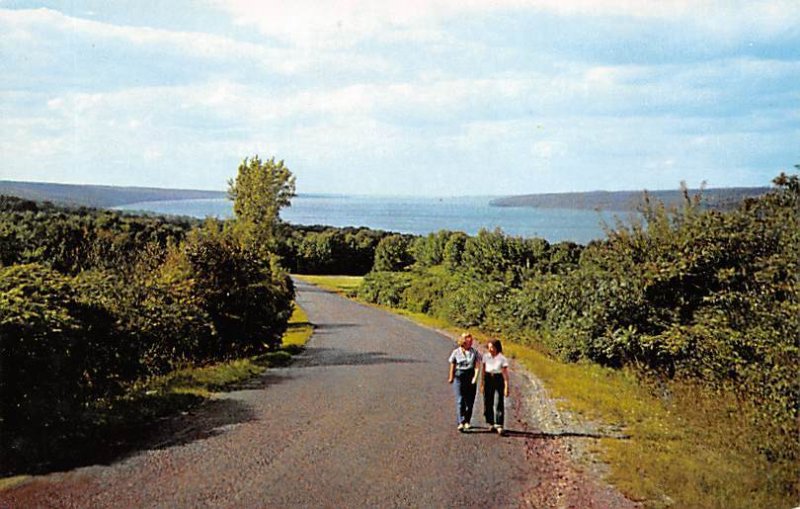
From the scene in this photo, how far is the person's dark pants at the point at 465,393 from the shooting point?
890 cm

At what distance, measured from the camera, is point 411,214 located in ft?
50.7

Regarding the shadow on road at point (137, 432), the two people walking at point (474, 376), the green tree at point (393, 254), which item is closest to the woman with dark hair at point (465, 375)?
the two people walking at point (474, 376)

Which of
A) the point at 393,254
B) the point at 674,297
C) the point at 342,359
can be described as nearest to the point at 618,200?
the point at 674,297

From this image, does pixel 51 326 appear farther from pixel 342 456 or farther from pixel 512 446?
pixel 512 446

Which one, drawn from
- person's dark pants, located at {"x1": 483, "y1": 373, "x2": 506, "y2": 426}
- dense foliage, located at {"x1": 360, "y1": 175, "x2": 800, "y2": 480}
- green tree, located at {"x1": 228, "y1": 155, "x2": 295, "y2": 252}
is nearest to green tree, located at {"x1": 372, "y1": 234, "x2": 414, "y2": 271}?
dense foliage, located at {"x1": 360, "y1": 175, "x2": 800, "y2": 480}

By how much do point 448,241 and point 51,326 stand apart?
1957 cm

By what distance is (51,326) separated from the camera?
7.46 metres

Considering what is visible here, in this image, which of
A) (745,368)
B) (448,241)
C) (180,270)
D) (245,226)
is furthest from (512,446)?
(448,241)

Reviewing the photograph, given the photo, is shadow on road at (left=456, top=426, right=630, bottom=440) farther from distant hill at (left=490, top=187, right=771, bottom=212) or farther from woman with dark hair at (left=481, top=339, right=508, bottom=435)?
distant hill at (left=490, top=187, right=771, bottom=212)

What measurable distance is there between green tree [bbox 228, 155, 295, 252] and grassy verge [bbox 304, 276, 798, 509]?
6803 millimetres

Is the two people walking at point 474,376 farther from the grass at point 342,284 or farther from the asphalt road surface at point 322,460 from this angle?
the grass at point 342,284

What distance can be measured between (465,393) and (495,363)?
0.48 meters

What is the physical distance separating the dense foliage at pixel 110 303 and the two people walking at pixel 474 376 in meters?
3.89

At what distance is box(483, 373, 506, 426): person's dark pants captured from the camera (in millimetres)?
8859
